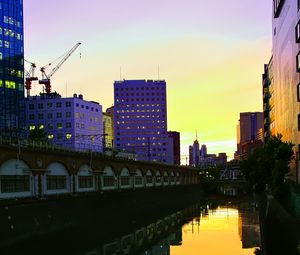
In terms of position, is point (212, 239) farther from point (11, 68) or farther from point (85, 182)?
point (11, 68)

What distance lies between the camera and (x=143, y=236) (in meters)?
68.6

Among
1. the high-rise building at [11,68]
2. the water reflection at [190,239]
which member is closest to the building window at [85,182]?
the water reflection at [190,239]

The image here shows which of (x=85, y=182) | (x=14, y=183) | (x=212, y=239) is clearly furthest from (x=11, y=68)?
(x=212, y=239)

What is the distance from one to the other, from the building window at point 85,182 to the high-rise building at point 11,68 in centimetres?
7782

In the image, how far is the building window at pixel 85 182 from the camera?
3385 inches

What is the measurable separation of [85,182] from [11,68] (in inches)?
3753

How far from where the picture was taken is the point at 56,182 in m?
76.7

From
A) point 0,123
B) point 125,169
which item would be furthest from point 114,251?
point 0,123

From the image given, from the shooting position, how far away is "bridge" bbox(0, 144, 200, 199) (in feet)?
209

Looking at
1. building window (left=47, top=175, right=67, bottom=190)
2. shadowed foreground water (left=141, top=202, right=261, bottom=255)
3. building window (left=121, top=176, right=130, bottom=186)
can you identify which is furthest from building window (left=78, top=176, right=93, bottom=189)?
building window (left=121, top=176, right=130, bottom=186)

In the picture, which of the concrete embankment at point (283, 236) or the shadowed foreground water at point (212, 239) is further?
the shadowed foreground water at point (212, 239)

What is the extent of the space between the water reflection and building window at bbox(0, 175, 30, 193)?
48.5 feet

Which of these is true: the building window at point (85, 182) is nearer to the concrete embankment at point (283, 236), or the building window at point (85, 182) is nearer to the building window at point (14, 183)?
the building window at point (14, 183)

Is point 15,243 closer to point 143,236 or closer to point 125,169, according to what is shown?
point 143,236
